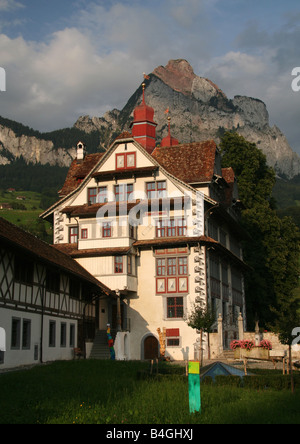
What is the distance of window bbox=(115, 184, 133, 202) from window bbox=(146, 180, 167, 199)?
1.58 m

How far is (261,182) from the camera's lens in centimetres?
6350

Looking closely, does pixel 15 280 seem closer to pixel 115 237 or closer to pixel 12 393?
pixel 12 393

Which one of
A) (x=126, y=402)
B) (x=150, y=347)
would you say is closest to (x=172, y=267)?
(x=150, y=347)

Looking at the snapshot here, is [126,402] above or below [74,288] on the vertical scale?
below

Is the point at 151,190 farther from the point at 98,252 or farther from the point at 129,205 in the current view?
the point at 98,252

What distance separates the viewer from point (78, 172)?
5416 cm

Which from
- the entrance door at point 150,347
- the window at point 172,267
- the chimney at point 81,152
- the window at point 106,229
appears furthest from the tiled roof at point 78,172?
the entrance door at point 150,347

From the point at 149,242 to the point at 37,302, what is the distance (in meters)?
14.1

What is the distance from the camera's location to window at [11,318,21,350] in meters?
30.8

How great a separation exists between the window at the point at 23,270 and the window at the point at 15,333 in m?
2.21

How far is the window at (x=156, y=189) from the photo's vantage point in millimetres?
47844

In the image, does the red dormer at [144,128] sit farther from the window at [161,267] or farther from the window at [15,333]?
the window at [15,333]

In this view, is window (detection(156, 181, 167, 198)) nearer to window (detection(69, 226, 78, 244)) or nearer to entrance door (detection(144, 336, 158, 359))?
window (detection(69, 226, 78, 244))

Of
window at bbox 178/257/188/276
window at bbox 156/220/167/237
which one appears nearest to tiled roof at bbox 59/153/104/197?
window at bbox 156/220/167/237
